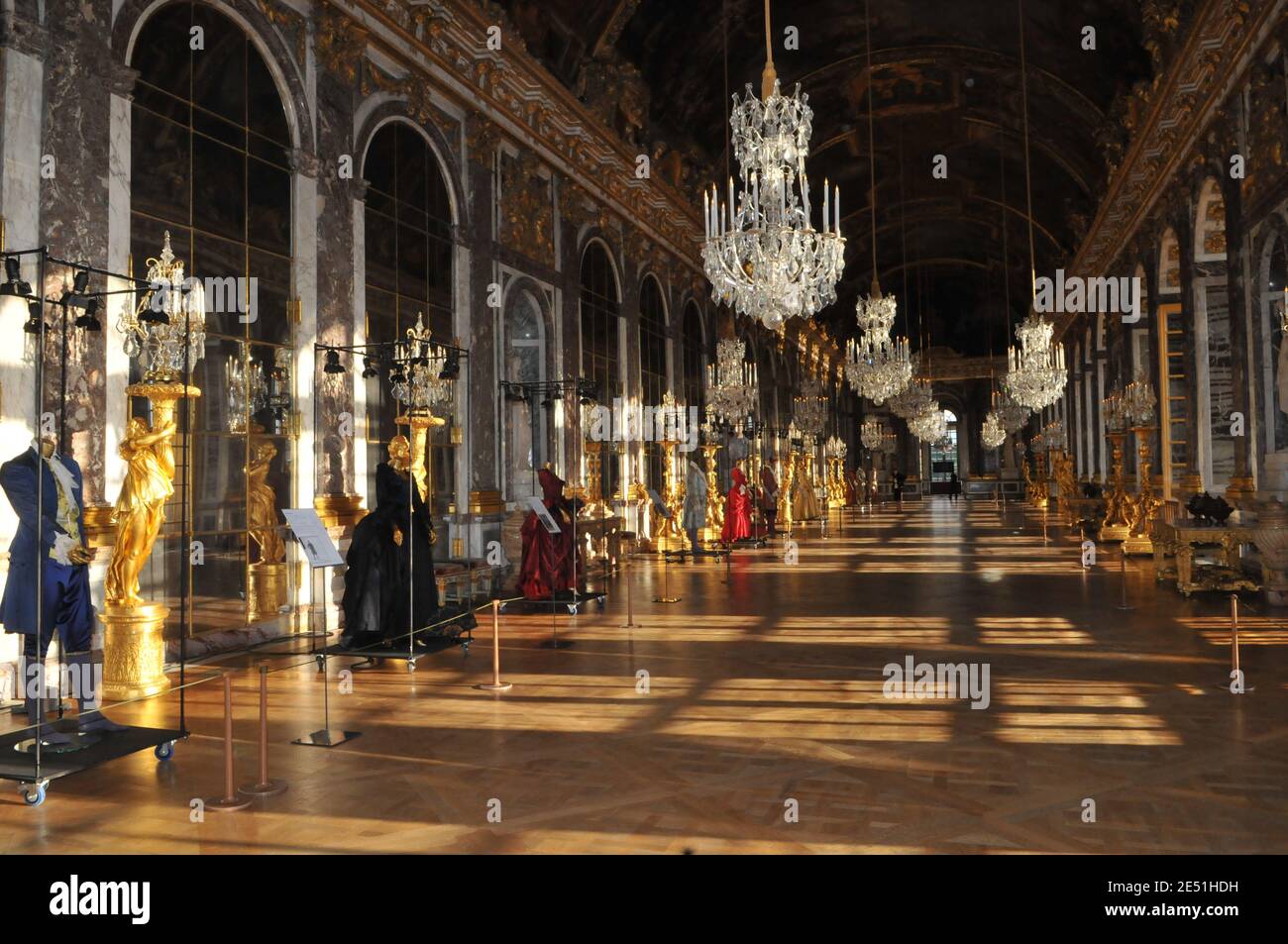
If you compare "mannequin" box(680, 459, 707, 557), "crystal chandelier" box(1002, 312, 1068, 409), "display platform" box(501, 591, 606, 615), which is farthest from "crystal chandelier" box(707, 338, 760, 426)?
"display platform" box(501, 591, 606, 615)

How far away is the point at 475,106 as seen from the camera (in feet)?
40.6

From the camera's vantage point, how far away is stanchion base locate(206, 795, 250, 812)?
421 cm

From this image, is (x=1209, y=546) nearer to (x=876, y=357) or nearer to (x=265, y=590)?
(x=876, y=357)

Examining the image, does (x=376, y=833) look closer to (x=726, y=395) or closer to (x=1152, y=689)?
(x=1152, y=689)

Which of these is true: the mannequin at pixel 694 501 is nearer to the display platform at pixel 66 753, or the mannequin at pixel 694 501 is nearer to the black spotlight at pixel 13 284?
the display platform at pixel 66 753

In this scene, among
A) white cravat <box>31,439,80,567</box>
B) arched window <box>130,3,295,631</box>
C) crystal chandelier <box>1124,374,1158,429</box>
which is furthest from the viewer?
crystal chandelier <box>1124,374,1158,429</box>

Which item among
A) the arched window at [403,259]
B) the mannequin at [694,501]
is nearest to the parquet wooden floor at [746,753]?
the arched window at [403,259]

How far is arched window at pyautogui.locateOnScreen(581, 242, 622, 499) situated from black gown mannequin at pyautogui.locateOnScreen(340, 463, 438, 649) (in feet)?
28.0

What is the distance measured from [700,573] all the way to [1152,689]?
8544mm

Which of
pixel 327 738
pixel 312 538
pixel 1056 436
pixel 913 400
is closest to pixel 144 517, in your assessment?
pixel 312 538

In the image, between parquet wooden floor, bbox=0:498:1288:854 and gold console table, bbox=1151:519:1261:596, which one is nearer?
parquet wooden floor, bbox=0:498:1288:854

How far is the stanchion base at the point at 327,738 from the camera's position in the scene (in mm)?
5250

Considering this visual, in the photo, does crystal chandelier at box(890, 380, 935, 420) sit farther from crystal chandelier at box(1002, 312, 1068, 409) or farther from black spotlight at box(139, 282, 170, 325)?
black spotlight at box(139, 282, 170, 325)

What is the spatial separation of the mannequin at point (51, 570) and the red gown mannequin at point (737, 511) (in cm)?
1428
